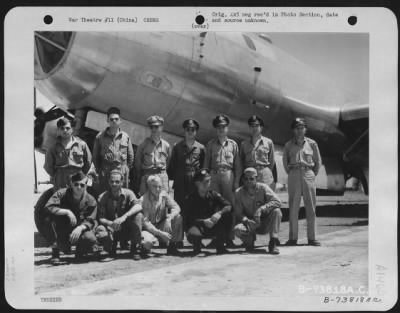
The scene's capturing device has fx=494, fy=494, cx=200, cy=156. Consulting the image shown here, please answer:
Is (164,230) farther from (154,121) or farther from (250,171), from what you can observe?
(154,121)

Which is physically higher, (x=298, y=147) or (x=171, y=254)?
(x=298, y=147)

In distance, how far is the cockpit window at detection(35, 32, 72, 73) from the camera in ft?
14.7

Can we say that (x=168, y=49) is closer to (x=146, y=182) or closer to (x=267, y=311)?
(x=146, y=182)

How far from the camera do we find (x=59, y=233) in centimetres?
436

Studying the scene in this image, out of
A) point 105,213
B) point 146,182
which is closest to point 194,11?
point 146,182

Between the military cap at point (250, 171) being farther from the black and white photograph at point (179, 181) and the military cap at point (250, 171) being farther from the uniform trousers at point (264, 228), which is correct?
the uniform trousers at point (264, 228)

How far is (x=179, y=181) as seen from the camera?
4.84m

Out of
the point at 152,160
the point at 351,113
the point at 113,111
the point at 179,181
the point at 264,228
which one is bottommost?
the point at 264,228

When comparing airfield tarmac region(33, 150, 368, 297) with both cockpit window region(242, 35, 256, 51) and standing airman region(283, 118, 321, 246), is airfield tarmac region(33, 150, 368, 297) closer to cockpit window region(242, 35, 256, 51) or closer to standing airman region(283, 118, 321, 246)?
standing airman region(283, 118, 321, 246)

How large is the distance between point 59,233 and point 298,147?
2.39 m

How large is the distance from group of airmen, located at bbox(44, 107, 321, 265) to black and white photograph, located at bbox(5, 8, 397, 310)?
1 centimetres

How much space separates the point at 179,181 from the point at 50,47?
5.78 ft

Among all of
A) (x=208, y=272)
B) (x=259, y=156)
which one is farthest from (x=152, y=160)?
(x=208, y=272)

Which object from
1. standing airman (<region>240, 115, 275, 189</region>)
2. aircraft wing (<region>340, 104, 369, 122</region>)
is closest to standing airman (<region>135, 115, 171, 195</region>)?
standing airman (<region>240, 115, 275, 189</region>)
